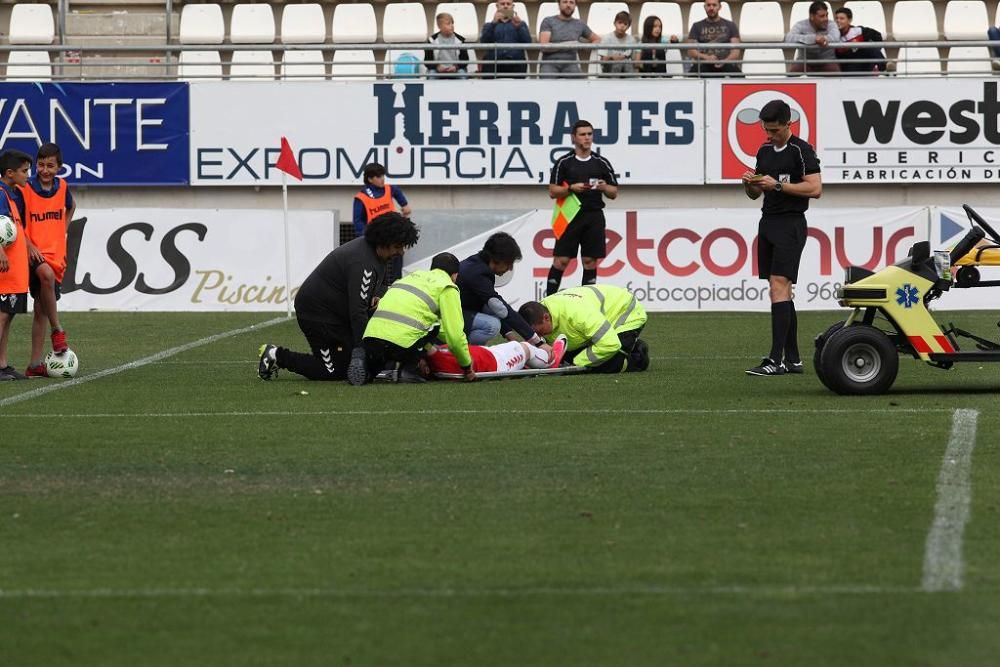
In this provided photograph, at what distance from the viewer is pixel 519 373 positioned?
13500 mm

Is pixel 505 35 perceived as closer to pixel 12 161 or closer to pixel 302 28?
pixel 302 28

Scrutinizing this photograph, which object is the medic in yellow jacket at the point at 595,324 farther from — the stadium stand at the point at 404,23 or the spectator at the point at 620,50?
the stadium stand at the point at 404,23

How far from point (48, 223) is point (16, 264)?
2.13 ft

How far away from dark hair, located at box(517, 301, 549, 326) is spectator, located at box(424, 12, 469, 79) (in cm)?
1147

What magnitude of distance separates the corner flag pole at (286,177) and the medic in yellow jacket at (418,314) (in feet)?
31.1

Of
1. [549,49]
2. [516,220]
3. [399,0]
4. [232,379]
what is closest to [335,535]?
[232,379]

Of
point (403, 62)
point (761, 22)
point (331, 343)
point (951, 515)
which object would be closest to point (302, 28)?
point (403, 62)

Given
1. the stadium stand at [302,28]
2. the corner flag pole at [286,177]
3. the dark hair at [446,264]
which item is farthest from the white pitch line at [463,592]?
the stadium stand at [302,28]

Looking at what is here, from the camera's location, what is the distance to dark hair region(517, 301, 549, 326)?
45.1ft

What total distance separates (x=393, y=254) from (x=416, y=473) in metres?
4.78

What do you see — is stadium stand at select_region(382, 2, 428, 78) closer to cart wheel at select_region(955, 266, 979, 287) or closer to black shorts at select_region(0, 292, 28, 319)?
black shorts at select_region(0, 292, 28, 319)

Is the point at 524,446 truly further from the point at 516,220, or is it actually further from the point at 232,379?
the point at 516,220

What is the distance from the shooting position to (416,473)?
27.6 feet

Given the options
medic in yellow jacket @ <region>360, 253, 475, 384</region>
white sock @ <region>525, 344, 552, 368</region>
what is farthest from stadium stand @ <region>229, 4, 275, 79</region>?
medic in yellow jacket @ <region>360, 253, 475, 384</region>
